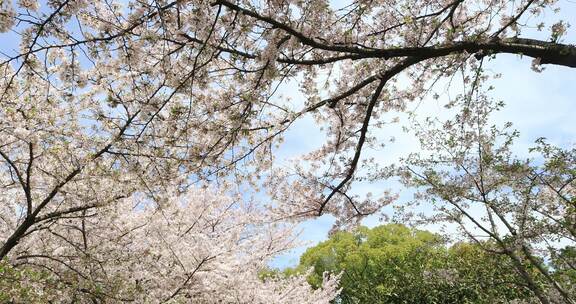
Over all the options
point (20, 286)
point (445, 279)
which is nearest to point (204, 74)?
point (20, 286)

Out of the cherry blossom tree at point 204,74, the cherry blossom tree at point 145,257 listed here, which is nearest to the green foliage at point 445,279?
the cherry blossom tree at point 145,257

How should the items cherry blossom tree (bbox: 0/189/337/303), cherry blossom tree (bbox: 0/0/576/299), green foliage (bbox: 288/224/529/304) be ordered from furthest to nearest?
green foliage (bbox: 288/224/529/304) → cherry blossom tree (bbox: 0/189/337/303) → cherry blossom tree (bbox: 0/0/576/299)

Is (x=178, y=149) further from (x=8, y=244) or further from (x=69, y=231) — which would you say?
(x=69, y=231)

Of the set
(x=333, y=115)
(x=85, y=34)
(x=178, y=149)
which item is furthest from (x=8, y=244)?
(x=333, y=115)

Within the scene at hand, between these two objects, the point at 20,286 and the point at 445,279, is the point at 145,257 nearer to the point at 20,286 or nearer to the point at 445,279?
→ the point at 20,286

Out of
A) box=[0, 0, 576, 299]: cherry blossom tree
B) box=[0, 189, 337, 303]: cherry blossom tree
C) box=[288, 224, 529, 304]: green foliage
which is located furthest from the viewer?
box=[288, 224, 529, 304]: green foliage

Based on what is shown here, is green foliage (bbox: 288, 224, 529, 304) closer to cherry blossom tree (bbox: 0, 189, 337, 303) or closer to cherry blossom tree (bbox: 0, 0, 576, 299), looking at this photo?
cherry blossom tree (bbox: 0, 189, 337, 303)

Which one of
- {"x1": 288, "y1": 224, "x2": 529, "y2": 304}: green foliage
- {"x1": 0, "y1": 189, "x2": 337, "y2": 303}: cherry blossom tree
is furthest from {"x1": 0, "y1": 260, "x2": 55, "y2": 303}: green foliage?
{"x1": 288, "y1": 224, "x2": 529, "y2": 304}: green foliage

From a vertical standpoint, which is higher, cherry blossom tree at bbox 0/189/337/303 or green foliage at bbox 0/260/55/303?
cherry blossom tree at bbox 0/189/337/303

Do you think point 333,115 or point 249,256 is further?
point 249,256

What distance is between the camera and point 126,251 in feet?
26.7

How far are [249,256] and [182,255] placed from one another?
232 cm

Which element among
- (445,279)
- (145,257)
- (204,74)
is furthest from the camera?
(445,279)

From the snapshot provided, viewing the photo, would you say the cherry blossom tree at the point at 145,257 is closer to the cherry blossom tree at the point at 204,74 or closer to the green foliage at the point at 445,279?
the cherry blossom tree at the point at 204,74
